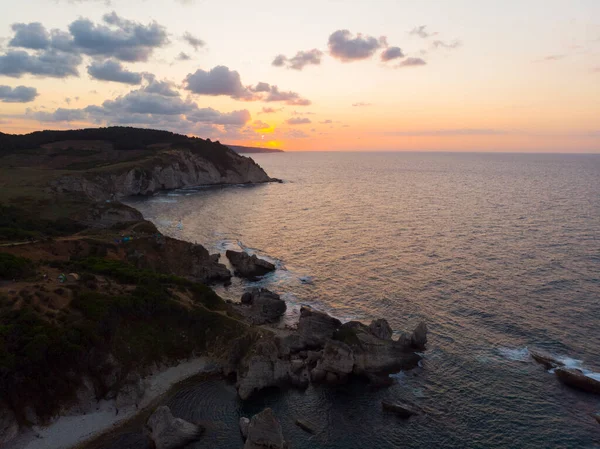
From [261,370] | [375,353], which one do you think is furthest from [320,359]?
[261,370]

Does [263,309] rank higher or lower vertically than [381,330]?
lower

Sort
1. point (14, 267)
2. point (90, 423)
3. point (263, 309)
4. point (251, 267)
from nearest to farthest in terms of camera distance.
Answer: point (90, 423) → point (14, 267) → point (263, 309) → point (251, 267)

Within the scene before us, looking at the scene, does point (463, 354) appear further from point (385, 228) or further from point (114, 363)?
point (385, 228)

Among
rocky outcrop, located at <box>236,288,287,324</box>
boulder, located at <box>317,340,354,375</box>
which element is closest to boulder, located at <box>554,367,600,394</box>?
boulder, located at <box>317,340,354,375</box>

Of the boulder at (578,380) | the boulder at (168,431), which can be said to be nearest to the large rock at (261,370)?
the boulder at (168,431)

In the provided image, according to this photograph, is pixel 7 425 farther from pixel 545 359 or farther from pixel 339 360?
pixel 545 359

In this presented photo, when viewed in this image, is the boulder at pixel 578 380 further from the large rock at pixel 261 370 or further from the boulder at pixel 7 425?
the boulder at pixel 7 425
